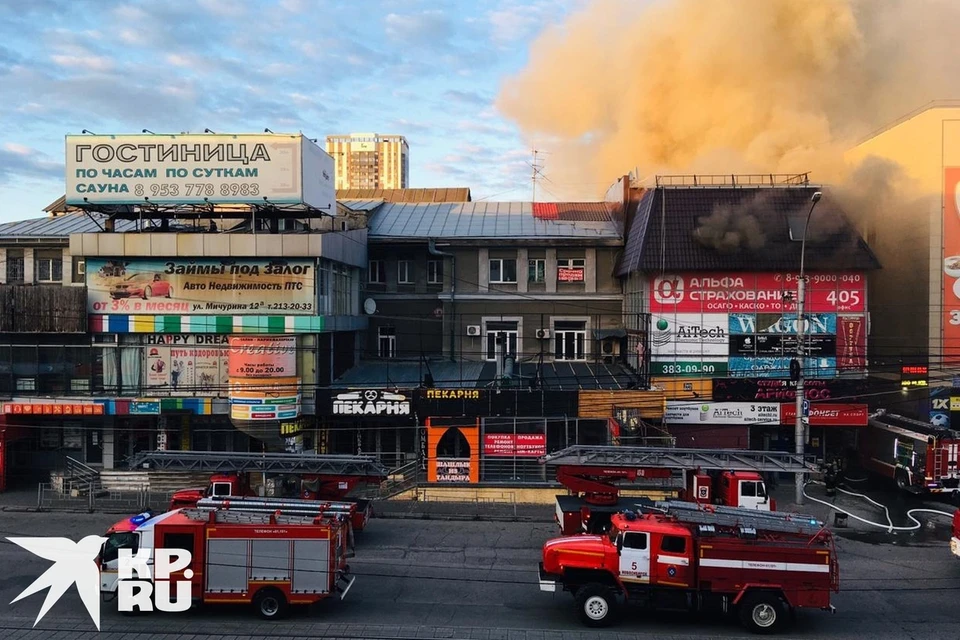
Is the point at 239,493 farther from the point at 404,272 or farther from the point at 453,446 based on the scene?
the point at 404,272

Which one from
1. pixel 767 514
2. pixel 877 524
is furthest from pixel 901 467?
pixel 767 514

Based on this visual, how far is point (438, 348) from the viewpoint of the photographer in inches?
1358

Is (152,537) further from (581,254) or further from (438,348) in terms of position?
(581,254)

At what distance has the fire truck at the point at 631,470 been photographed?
18.9 meters

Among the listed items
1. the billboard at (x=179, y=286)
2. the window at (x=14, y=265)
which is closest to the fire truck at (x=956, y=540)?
the billboard at (x=179, y=286)

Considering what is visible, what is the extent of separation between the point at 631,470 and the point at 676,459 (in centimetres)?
132

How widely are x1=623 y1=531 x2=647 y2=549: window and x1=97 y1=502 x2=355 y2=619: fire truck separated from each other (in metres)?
5.55

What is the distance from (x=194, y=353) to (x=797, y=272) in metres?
22.4

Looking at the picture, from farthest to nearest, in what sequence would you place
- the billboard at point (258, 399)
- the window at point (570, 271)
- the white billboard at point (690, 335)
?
the window at point (570, 271) → the white billboard at point (690, 335) → the billboard at point (258, 399)

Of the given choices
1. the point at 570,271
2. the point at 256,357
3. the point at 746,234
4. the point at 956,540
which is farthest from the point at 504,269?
the point at 956,540

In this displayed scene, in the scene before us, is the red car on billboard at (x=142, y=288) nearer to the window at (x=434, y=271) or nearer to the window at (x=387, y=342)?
the window at (x=387, y=342)

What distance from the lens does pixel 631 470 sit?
19500 mm

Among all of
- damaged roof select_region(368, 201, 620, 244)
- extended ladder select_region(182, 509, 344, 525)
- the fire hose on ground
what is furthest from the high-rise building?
extended ladder select_region(182, 509, 344, 525)
